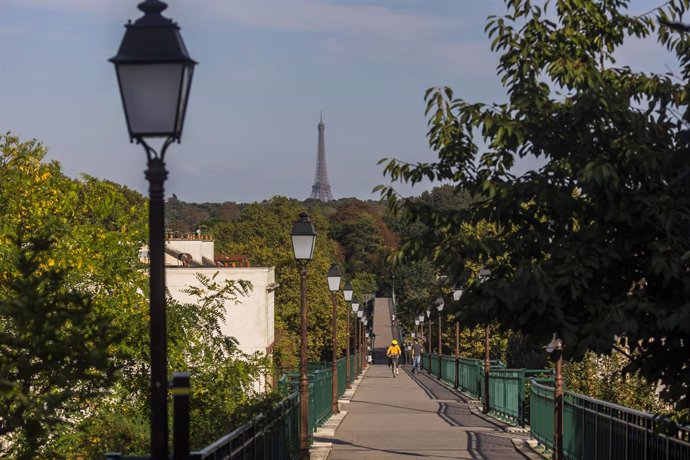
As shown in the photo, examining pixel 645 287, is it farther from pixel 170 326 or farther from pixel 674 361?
pixel 170 326

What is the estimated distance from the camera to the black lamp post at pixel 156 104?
21.2 ft

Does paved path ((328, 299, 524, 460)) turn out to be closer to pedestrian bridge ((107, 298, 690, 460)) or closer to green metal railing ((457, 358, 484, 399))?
pedestrian bridge ((107, 298, 690, 460))

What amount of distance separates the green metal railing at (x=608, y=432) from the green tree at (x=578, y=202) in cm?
160

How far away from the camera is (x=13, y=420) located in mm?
10125

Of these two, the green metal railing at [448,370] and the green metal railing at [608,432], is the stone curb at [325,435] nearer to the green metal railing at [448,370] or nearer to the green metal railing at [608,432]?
the green metal railing at [608,432]

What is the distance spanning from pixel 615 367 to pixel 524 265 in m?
15.1

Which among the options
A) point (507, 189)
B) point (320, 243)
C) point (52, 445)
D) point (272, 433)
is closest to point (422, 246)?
point (507, 189)

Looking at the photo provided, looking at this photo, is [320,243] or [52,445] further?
[320,243]

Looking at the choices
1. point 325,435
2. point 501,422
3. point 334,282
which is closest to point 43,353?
point 325,435

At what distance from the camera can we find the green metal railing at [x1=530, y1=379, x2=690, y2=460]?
11.8 metres

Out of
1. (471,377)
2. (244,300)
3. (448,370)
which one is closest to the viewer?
(471,377)

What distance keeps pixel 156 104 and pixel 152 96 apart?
0.05 metres

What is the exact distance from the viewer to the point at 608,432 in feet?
48.2

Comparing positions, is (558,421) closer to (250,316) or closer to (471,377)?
(471,377)
